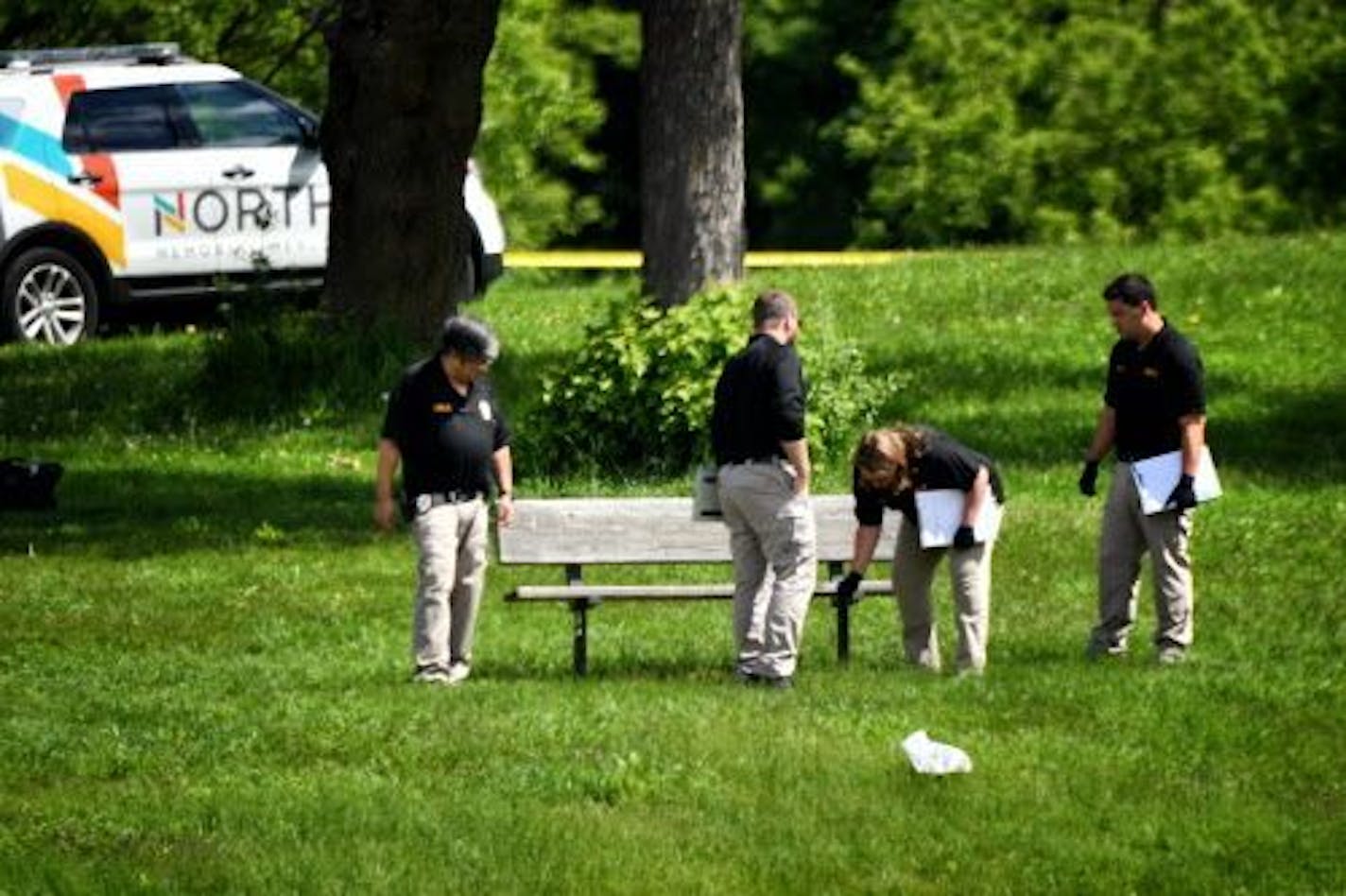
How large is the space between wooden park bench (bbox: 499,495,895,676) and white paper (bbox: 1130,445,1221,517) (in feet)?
3.65

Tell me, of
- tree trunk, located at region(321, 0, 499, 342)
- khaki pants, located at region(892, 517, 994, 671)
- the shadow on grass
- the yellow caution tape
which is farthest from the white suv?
khaki pants, located at region(892, 517, 994, 671)

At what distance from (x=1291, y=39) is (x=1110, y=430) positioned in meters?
27.5

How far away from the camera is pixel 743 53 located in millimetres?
45688

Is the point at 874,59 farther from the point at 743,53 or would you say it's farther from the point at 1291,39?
the point at 1291,39

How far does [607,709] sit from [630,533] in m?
1.91

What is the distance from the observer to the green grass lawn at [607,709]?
522 inches

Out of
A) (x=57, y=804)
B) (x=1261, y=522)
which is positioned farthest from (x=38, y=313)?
(x=57, y=804)

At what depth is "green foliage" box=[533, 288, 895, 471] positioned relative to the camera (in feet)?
73.2

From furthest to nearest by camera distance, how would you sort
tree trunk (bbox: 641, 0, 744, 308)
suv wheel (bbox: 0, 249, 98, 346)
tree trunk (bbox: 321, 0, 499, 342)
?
suv wheel (bbox: 0, 249, 98, 346)
tree trunk (bbox: 641, 0, 744, 308)
tree trunk (bbox: 321, 0, 499, 342)

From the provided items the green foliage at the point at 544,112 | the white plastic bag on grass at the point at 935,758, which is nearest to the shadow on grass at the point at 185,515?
the white plastic bag on grass at the point at 935,758

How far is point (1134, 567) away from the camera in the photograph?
17016 millimetres

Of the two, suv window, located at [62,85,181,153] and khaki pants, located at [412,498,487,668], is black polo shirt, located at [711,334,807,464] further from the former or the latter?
suv window, located at [62,85,181,153]

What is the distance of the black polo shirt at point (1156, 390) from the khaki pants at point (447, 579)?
2744 millimetres

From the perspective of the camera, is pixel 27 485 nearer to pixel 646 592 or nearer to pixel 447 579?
pixel 646 592
